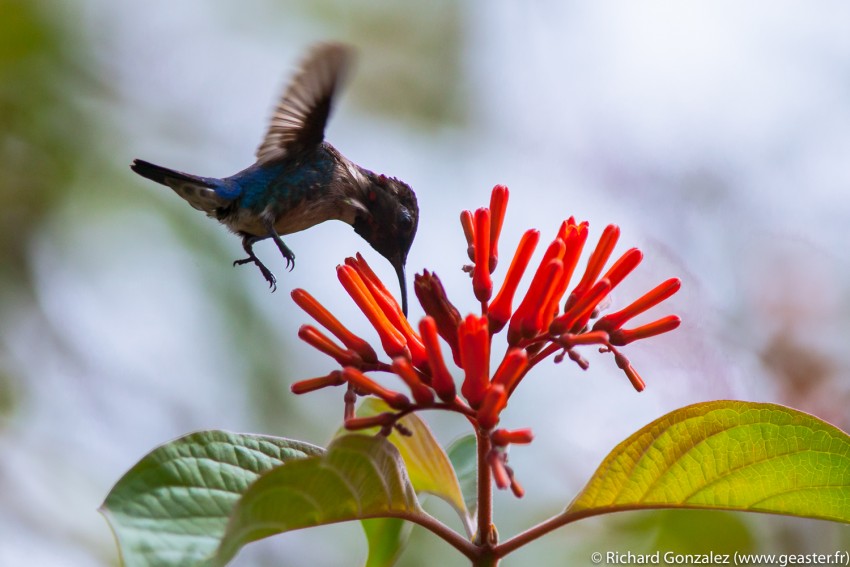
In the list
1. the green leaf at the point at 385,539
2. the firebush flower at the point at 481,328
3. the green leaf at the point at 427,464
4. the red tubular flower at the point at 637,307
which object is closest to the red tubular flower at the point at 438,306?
the firebush flower at the point at 481,328

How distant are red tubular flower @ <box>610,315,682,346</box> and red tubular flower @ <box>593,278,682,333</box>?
2 centimetres

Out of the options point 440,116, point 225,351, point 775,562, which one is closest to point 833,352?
point 775,562

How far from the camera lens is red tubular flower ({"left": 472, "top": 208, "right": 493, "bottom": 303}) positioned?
1994mm

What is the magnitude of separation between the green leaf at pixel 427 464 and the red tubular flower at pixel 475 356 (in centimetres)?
29

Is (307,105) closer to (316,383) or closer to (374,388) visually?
(316,383)

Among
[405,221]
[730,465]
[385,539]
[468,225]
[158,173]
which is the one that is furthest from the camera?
[405,221]

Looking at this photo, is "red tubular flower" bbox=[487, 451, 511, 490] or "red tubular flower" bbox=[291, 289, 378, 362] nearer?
"red tubular flower" bbox=[487, 451, 511, 490]

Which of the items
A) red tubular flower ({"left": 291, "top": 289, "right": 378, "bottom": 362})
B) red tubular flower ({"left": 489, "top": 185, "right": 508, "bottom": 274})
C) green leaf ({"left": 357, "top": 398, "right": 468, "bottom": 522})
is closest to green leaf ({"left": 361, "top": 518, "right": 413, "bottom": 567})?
green leaf ({"left": 357, "top": 398, "right": 468, "bottom": 522})

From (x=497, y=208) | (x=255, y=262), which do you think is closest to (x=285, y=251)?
(x=255, y=262)

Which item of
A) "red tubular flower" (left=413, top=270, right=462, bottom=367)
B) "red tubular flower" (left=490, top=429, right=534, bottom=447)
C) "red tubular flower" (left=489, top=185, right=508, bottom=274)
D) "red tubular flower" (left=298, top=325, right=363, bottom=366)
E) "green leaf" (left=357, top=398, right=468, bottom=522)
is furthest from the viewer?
"red tubular flower" (left=489, top=185, right=508, bottom=274)

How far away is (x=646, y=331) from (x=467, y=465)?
688 millimetres

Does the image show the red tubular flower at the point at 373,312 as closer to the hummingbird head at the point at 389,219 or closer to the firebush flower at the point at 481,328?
the firebush flower at the point at 481,328

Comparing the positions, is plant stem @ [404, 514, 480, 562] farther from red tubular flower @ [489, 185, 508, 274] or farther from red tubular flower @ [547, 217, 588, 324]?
red tubular flower @ [489, 185, 508, 274]

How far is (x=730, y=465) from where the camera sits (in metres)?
1.75
